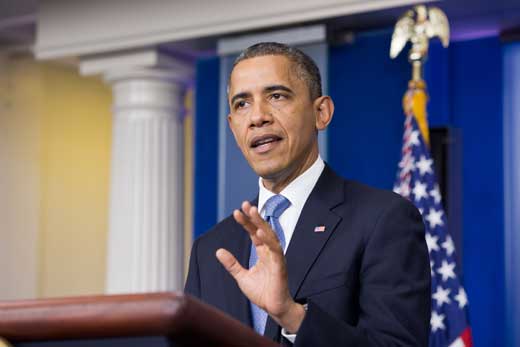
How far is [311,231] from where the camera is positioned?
2.06 metres

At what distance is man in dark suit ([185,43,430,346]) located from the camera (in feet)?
5.64

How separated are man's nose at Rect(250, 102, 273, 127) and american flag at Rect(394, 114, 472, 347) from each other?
8.03ft

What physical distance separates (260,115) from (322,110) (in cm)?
23

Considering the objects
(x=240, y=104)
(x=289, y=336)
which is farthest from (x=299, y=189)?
(x=289, y=336)

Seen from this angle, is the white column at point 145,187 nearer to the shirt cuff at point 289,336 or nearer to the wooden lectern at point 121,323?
the shirt cuff at point 289,336

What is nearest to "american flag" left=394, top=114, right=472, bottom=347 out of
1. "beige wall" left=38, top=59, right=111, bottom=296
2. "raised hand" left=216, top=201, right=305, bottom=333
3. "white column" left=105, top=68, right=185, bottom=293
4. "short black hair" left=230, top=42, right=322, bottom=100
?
"white column" left=105, top=68, right=185, bottom=293

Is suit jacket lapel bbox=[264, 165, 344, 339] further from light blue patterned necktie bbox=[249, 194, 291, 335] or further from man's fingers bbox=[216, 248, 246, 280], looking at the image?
man's fingers bbox=[216, 248, 246, 280]

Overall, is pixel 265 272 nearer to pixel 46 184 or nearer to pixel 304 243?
pixel 304 243

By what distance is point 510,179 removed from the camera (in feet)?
16.6

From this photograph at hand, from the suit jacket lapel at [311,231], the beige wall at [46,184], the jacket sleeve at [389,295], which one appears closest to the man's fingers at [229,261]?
the jacket sleeve at [389,295]

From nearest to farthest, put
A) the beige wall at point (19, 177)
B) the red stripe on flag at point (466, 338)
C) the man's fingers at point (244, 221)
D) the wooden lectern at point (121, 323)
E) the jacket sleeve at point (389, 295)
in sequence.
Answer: the wooden lectern at point (121, 323) → the man's fingers at point (244, 221) → the jacket sleeve at point (389, 295) → the red stripe on flag at point (466, 338) → the beige wall at point (19, 177)

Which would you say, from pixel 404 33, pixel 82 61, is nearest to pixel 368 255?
pixel 404 33

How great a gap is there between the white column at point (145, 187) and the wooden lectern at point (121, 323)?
14.6 feet

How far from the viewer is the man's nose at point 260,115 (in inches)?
84.0
